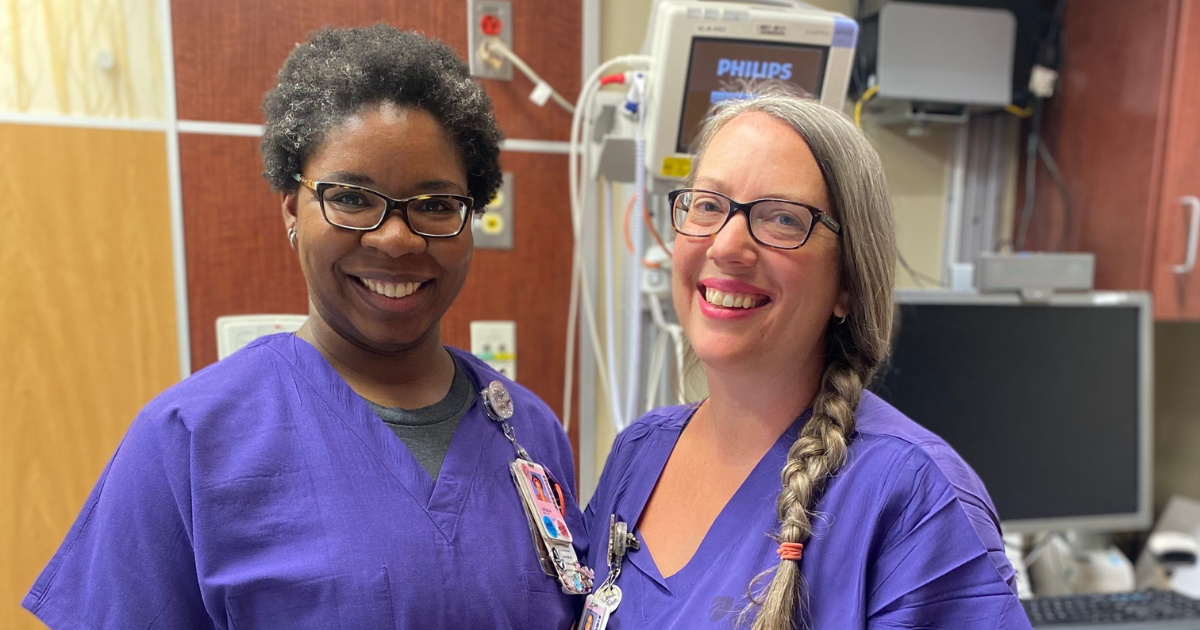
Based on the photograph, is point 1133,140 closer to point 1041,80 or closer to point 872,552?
point 1041,80

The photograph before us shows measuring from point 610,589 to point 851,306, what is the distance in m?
0.46

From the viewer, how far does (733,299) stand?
825 mm

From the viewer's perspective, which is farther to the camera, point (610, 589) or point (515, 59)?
point (515, 59)

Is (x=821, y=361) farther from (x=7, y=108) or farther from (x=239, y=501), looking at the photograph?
(x=7, y=108)

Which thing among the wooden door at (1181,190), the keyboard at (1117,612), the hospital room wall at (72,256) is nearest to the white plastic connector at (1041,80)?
the wooden door at (1181,190)

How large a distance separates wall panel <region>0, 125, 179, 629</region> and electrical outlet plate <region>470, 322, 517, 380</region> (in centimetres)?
65

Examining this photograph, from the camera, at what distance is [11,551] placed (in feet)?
4.83

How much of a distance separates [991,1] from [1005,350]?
90cm

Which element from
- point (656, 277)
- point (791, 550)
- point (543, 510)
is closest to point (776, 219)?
point (791, 550)

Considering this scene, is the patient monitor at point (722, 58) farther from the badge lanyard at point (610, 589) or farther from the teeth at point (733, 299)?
the badge lanyard at point (610, 589)

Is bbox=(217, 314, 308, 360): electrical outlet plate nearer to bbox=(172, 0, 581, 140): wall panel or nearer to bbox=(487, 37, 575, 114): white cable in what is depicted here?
bbox=(172, 0, 581, 140): wall panel

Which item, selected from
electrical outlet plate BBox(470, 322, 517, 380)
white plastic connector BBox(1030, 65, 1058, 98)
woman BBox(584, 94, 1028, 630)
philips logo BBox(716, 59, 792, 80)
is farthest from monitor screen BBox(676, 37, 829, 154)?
white plastic connector BBox(1030, 65, 1058, 98)

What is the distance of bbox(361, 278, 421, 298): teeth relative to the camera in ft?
2.70


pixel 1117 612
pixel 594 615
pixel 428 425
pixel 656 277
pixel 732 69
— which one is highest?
pixel 732 69
